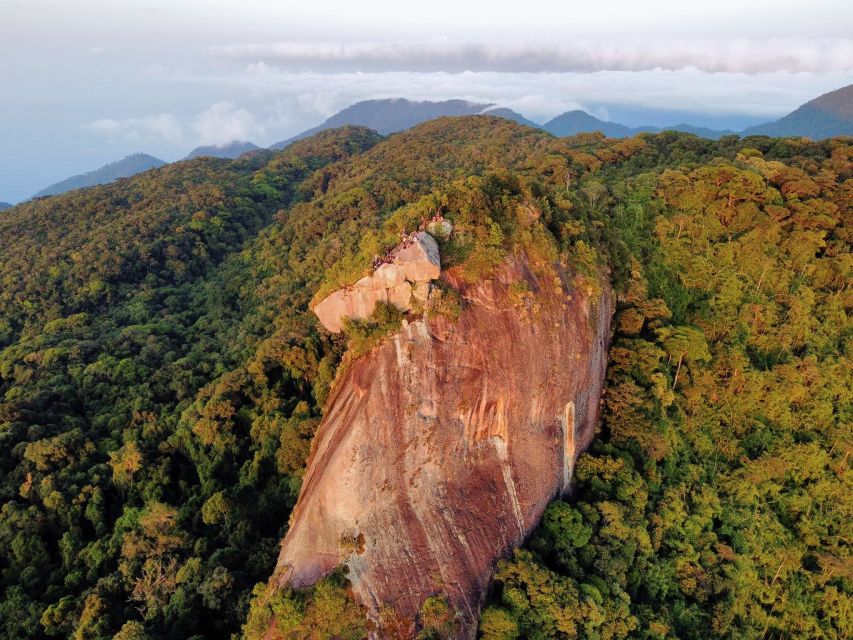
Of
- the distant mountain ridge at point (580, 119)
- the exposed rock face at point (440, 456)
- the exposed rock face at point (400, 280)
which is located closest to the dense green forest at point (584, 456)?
the exposed rock face at point (440, 456)

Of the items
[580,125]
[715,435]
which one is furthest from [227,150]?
[715,435]

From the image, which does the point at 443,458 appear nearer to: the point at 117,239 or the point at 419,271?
the point at 419,271

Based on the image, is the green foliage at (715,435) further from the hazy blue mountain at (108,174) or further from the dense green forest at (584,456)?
the hazy blue mountain at (108,174)

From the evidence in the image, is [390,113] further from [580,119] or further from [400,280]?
[400,280]

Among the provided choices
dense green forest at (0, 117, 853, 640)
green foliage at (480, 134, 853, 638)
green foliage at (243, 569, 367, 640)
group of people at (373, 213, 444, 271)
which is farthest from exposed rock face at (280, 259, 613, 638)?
green foliage at (480, 134, 853, 638)

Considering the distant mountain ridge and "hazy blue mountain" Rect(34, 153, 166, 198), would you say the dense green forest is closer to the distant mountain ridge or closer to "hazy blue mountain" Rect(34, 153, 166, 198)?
the distant mountain ridge

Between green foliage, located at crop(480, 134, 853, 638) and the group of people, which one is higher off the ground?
the group of people

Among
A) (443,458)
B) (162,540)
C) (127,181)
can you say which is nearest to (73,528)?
(162,540)
